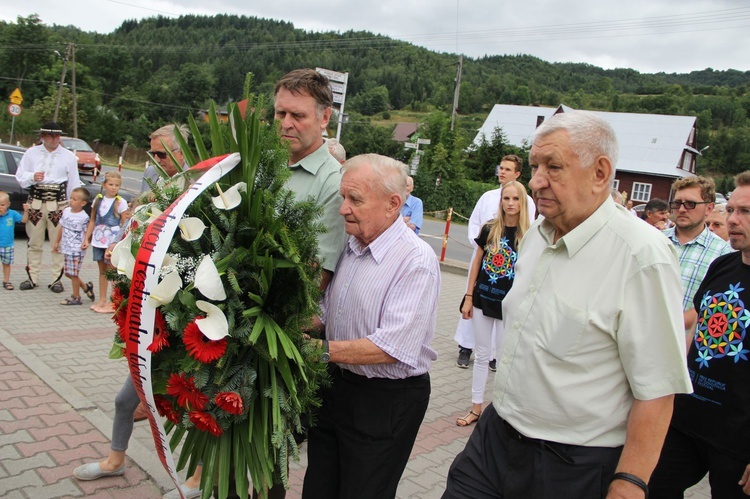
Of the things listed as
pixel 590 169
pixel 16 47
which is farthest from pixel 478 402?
pixel 16 47

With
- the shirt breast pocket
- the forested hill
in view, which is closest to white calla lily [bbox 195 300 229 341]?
the shirt breast pocket

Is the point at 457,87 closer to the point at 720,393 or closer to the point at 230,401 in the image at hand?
the point at 720,393

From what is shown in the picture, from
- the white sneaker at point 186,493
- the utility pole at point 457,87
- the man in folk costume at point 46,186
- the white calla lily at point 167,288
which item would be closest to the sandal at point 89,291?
the man in folk costume at point 46,186

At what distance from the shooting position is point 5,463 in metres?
3.80

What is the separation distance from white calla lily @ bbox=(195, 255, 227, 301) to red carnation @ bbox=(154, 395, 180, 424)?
533 mm

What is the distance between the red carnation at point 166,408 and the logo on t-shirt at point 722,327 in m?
2.41

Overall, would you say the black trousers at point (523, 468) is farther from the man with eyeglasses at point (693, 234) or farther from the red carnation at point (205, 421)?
the man with eyeglasses at point (693, 234)

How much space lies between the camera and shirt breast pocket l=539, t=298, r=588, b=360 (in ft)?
6.87

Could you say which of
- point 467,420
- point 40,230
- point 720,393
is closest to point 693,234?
point 720,393

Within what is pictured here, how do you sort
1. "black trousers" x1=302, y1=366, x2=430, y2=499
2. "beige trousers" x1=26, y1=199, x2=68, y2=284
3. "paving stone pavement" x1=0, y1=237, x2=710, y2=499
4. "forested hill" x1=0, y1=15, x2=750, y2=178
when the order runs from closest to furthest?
"black trousers" x1=302, y1=366, x2=430, y2=499 < "paving stone pavement" x1=0, y1=237, x2=710, y2=499 < "beige trousers" x1=26, y1=199, x2=68, y2=284 < "forested hill" x1=0, y1=15, x2=750, y2=178

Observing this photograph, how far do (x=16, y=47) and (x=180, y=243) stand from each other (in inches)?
3140

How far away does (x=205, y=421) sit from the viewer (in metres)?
2.23

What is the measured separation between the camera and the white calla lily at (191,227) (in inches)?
87.2

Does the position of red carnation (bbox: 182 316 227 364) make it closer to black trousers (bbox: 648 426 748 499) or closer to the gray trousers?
the gray trousers
